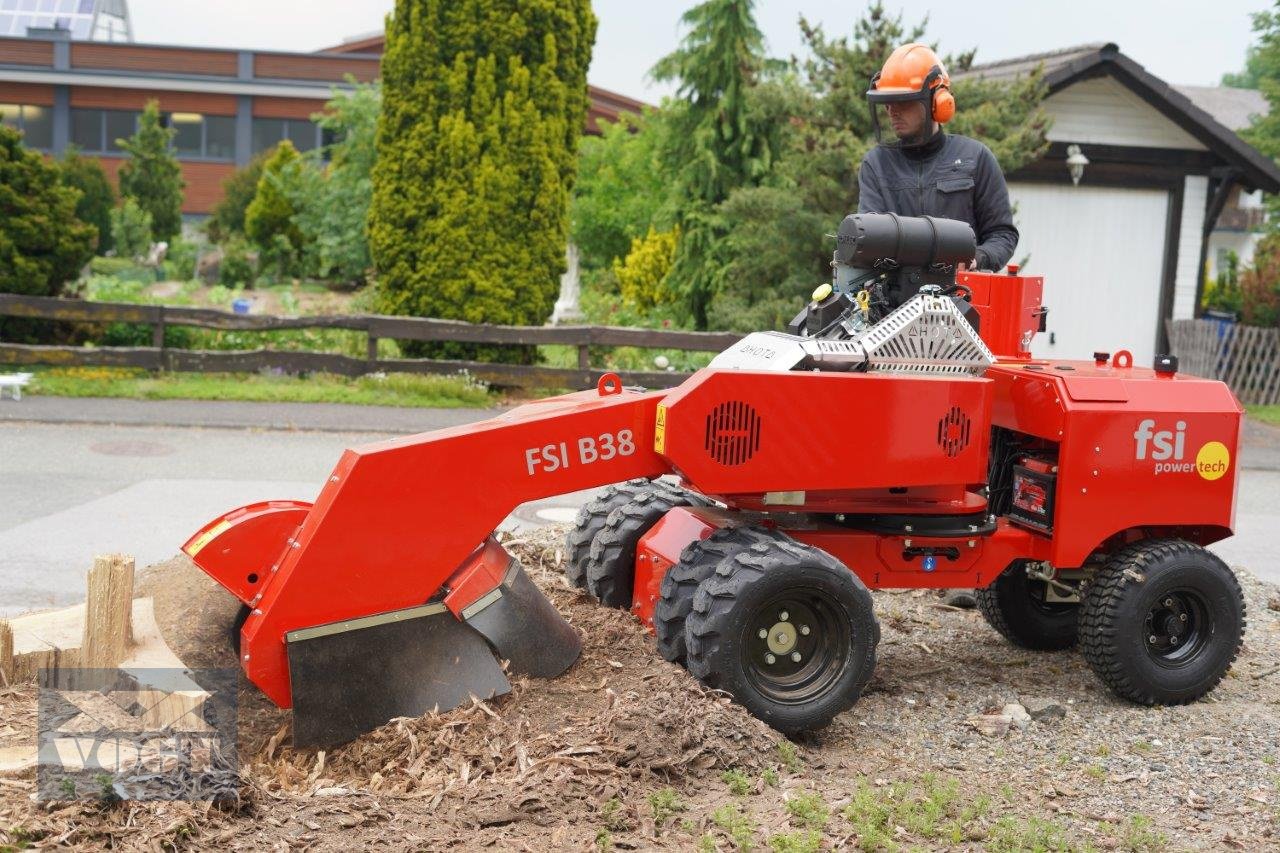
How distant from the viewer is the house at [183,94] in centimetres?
4862

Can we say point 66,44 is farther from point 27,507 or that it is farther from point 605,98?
point 27,507

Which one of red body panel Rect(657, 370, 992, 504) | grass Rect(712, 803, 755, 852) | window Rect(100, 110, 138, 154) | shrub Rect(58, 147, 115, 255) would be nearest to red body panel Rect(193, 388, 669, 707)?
red body panel Rect(657, 370, 992, 504)

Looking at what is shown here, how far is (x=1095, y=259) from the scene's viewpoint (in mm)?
20562

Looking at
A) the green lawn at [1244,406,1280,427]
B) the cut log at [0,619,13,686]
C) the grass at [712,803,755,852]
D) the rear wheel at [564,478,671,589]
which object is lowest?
Result: the grass at [712,803,755,852]

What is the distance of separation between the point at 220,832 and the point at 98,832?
13.1 inches

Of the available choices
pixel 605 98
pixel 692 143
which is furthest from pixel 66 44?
pixel 692 143

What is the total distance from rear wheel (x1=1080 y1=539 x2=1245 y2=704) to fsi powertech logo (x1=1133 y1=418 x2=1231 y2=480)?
0.34 meters

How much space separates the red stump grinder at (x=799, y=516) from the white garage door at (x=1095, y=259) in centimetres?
1422

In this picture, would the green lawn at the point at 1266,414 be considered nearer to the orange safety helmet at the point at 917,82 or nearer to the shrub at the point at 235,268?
the orange safety helmet at the point at 917,82

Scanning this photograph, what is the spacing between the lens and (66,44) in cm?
4831

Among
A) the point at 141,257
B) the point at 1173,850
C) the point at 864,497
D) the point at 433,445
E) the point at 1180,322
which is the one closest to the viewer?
the point at 1173,850

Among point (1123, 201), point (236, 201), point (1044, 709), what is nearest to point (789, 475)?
point (1044, 709)

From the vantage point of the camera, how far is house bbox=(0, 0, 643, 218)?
4862 centimetres

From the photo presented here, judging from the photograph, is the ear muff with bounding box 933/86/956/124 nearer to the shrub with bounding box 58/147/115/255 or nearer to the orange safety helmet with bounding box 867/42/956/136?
the orange safety helmet with bounding box 867/42/956/136
